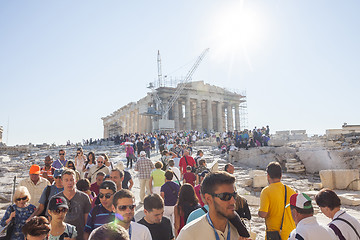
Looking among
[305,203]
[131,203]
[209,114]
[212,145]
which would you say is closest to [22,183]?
[131,203]

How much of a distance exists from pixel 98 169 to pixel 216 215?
4.70 metres

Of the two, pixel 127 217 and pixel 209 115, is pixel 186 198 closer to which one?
pixel 127 217

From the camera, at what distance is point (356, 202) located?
25.1ft

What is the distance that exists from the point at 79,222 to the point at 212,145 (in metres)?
24.7

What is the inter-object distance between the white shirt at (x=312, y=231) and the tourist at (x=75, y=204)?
8.61 feet

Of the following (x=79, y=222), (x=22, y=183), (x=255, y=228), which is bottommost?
(x=255, y=228)

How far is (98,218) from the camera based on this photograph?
3.25 m

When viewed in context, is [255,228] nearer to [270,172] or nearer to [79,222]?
[270,172]

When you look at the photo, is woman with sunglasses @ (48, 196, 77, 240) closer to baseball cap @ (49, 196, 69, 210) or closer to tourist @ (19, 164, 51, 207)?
baseball cap @ (49, 196, 69, 210)

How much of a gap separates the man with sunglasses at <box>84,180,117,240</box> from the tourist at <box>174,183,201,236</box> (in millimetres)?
867

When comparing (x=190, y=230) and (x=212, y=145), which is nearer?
(x=190, y=230)

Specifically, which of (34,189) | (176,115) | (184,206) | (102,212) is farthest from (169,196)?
(176,115)

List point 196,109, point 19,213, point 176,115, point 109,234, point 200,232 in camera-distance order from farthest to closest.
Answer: point 196,109
point 176,115
point 19,213
point 200,232
point 109,234

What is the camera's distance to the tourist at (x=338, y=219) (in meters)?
2.58
